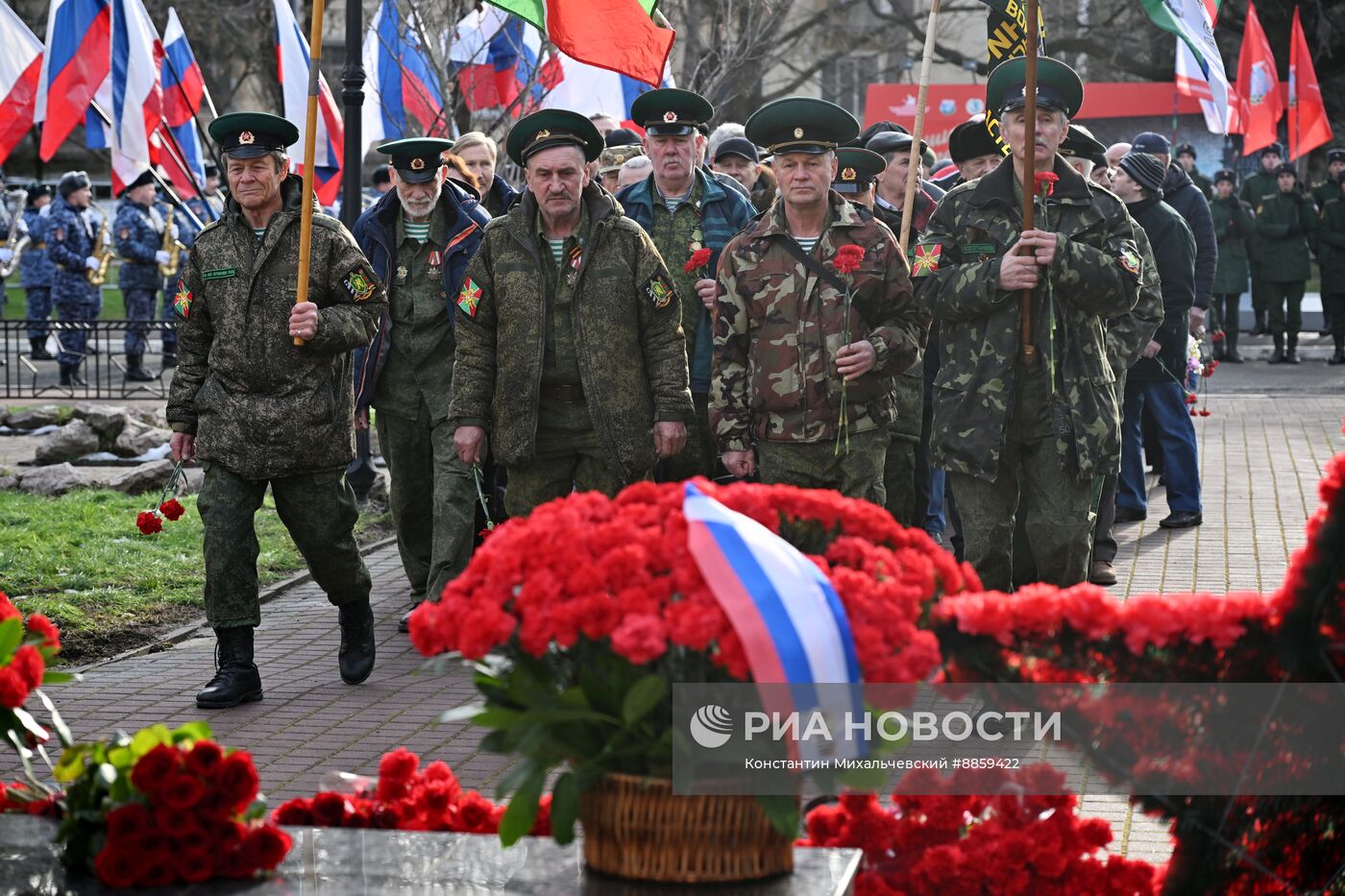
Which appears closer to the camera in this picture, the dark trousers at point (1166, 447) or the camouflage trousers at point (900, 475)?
the camouflage trousers at point (900, 475)

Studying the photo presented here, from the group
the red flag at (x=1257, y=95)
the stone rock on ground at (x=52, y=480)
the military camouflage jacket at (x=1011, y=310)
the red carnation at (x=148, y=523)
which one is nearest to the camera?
the military camouflage jacket at (x=1011, y=310)

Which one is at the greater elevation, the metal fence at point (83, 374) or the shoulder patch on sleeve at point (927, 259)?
the shoulder patch on sleeve at point (927, 259)

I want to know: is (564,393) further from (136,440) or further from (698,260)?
(136,440)

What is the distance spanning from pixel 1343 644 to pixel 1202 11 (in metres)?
6.83

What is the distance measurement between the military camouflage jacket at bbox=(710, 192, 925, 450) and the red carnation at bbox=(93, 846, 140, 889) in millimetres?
3967

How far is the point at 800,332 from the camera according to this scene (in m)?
7.10

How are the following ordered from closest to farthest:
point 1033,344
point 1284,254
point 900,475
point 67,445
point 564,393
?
1. point 1033,344
2. point 564,393
3. point 900,475
4. point 67,445
5. point 1284,254

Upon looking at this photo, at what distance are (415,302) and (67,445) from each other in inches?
278

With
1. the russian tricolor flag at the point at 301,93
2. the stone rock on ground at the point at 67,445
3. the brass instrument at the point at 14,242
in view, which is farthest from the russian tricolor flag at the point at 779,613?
the brass instrument at the point at 14,242

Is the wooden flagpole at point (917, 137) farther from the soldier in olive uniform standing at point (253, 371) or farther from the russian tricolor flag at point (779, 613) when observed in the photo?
the russian tricolor flag at point (779, 613)

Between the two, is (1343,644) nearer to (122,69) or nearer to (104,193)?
(122,69)

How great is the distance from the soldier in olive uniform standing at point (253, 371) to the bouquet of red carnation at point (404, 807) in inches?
124

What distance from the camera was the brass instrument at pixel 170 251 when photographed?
23484 mm

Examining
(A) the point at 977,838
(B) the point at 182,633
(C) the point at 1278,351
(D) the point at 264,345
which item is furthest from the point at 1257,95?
(A) the point at 977,838
